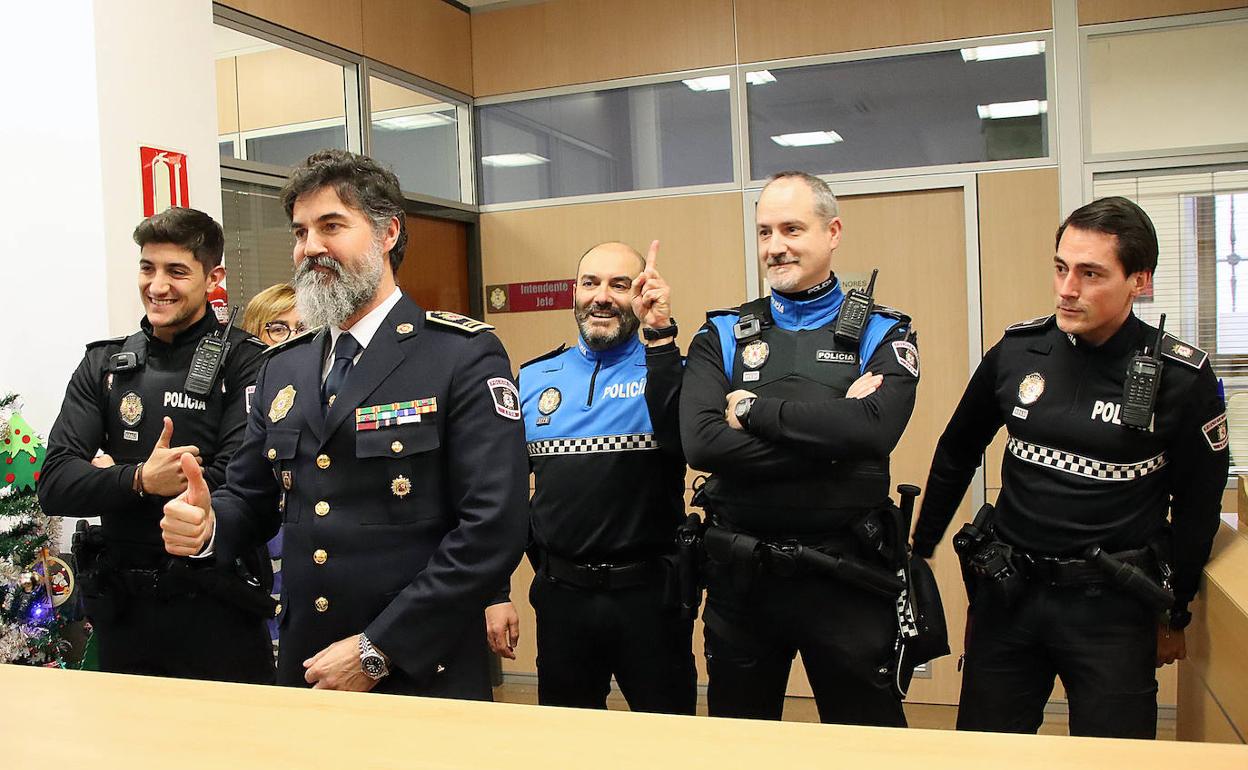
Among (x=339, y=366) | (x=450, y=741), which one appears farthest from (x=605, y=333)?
(x=450, y=741)

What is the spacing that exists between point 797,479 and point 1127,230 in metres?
0.88

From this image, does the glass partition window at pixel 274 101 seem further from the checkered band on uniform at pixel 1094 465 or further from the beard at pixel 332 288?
the checkered band on uniform at pixel 1094 465

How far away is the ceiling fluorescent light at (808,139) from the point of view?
4.38 m

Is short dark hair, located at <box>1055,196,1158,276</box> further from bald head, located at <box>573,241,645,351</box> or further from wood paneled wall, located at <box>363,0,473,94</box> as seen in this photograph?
wood paneled wall, located at <box>363,0,473,94</box>

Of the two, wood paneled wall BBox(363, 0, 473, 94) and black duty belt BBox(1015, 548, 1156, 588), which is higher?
wood paneled wall BBox(363, 0, 473, 94)

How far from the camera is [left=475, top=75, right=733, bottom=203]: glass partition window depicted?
179 inches

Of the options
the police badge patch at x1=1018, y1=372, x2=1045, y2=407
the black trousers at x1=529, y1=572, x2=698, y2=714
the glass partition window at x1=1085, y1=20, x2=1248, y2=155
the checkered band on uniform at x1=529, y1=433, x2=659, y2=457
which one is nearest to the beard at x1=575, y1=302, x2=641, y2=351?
the checkered band on uniform at x1=529, y1=433, x2=659, y2=457

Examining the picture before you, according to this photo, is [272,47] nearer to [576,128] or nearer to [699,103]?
[576,128]

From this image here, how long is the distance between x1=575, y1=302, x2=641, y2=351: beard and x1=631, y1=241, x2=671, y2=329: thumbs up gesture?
0.22 m

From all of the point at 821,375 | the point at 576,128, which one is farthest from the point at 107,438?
the point at 576,128

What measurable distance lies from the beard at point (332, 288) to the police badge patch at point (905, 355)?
44.5 inches

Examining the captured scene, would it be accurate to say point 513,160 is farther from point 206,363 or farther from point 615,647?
point 615,647

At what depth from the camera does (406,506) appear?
173cm

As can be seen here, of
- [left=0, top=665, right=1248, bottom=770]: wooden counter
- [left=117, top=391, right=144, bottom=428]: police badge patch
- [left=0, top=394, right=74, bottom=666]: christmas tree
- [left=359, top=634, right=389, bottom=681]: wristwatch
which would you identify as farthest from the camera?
[left=0, top=394, right=74, bottom=666]: christmas tree
